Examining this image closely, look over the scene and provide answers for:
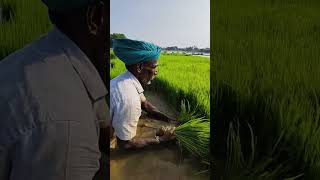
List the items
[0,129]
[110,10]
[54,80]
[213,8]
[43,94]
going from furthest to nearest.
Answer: [213,8], [110,10], [54,80], [43,94], [0,129]

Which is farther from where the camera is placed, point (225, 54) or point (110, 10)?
point (225, 54)

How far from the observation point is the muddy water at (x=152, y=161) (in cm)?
250

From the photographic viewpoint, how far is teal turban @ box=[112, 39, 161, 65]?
2.46m

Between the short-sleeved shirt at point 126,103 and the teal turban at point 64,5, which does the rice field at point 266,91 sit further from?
the teal turban at point 64,5

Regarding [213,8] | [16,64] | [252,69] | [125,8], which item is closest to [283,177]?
[252,69]

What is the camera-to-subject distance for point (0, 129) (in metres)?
1.37

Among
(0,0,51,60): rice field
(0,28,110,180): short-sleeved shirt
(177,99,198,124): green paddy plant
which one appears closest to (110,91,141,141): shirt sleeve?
(177,99,198,124): green paddy plant

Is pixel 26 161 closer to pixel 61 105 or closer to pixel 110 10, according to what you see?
pixel 61 105

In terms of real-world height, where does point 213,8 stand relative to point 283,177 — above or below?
above

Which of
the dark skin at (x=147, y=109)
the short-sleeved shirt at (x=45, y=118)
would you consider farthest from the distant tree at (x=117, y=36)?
the short-sleeved shirt at (x=45, y=118)

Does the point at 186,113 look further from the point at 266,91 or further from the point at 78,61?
the point at 78,61

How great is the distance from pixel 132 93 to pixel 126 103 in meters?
0.06

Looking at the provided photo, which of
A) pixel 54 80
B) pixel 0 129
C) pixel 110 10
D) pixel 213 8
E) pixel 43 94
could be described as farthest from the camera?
pixel 213 8

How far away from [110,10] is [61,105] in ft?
3.21
